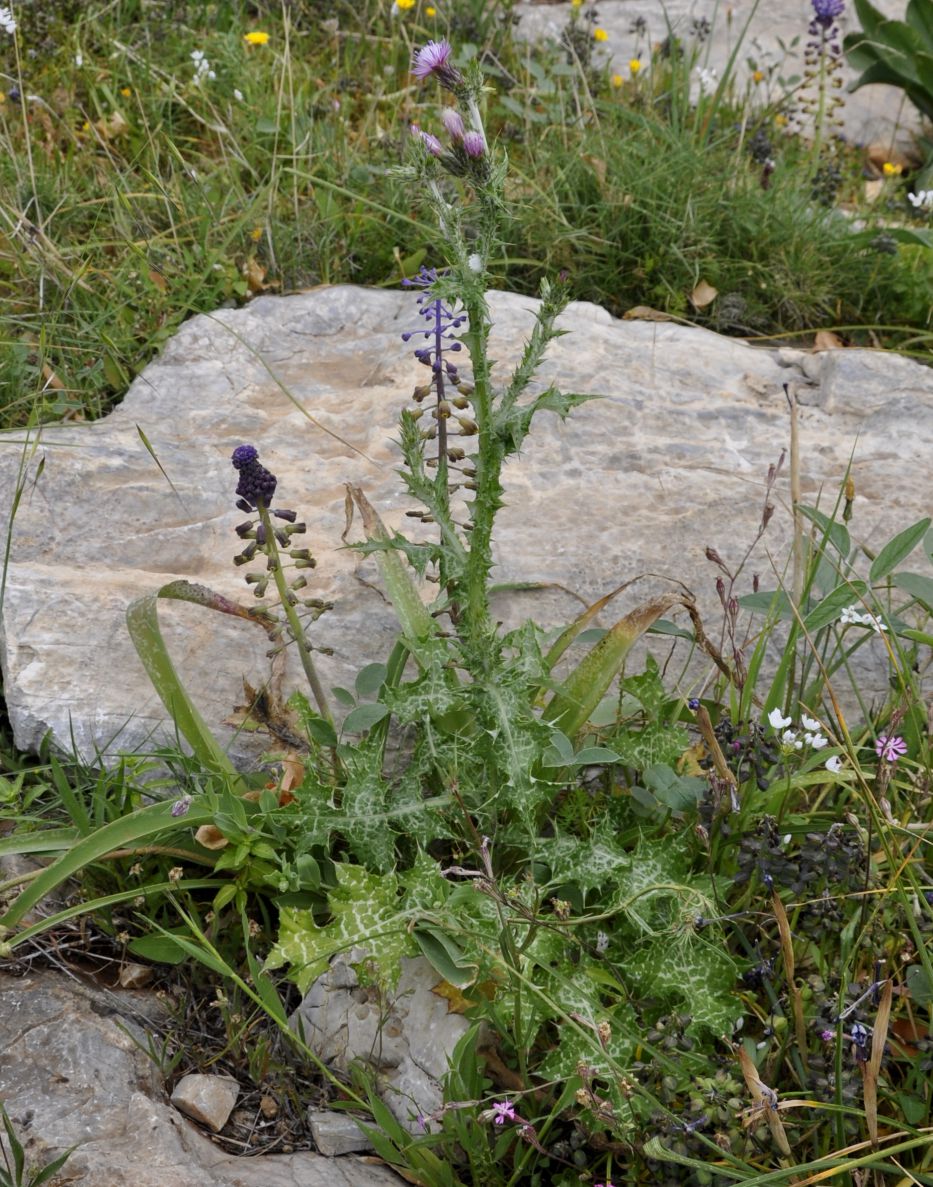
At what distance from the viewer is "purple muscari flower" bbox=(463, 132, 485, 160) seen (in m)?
1.58

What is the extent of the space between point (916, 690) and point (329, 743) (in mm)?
1132

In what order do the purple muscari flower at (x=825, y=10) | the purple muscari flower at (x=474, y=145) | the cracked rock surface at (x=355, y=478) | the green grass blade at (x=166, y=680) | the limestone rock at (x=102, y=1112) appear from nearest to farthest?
the purple muscari flower at (x=474, y=145) → the limestone rock at (x=102, y=1112) → the green grass blade at (x=166, y=680) → the cracked rock surface at (x=355, y=478) → the purple muscari flower at (x=825, y=10)

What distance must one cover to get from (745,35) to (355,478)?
3.99 metres

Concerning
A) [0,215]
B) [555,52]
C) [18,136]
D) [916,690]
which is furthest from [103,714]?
[555,52]

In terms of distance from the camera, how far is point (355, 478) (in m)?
2.94

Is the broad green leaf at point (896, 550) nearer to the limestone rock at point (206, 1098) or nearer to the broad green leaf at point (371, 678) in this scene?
the broad green leaf at point (371, 678)

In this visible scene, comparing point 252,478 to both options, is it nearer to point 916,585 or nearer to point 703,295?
point 916,585

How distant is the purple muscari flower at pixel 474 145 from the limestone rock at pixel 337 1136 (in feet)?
4.85

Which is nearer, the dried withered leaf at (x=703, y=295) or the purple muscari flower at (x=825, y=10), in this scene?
the dried withered leaf at (x=703, y=295)

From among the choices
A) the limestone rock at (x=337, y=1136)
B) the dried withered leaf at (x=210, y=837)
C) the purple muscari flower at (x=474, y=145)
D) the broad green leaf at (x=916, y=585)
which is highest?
the purple muscari flower at (x=474, y=145)

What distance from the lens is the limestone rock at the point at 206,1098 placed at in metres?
1.85

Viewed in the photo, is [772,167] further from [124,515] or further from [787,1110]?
[787,1110]

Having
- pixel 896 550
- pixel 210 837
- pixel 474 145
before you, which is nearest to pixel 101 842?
pixel 210 837

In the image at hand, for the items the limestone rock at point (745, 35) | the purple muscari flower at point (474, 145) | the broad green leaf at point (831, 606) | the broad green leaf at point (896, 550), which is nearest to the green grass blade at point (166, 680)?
the purple muscari flower at point (474, 145)
